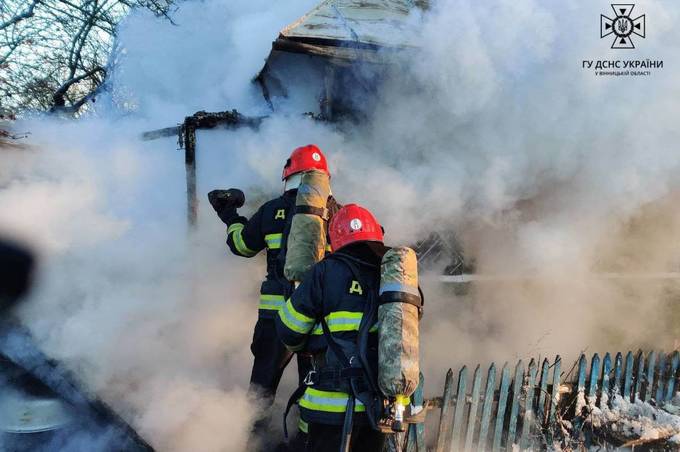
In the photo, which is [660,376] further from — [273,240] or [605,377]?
[273,240]

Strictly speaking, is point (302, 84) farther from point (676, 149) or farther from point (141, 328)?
point (676, 149)

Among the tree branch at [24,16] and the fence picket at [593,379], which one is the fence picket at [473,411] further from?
the tree branch at [24,16]

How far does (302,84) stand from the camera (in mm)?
5473

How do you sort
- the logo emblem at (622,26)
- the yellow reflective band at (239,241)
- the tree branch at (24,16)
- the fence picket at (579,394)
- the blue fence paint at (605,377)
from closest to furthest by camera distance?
the yellow reflective band at (239,241), the fence picket at (579,394), the blue fence paint at (605,377), the logo emblem at (622,26), the tree branch at (24,16)

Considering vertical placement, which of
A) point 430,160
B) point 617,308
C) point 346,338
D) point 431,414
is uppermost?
point 430,160

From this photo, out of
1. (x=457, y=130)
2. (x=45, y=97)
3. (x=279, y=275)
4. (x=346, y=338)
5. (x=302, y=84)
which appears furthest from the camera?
(x=45, y=97)

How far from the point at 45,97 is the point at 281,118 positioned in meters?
11.0

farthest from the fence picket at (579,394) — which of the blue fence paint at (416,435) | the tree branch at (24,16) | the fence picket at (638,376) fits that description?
the tree branch at (24,16)

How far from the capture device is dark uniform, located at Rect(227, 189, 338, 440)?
3604mm

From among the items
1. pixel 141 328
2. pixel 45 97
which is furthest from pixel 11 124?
pixel 45 97

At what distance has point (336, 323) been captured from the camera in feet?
8.50

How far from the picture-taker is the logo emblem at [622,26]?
16.0ft

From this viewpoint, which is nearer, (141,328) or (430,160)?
(141,328)

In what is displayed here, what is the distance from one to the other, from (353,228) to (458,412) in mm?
2023
